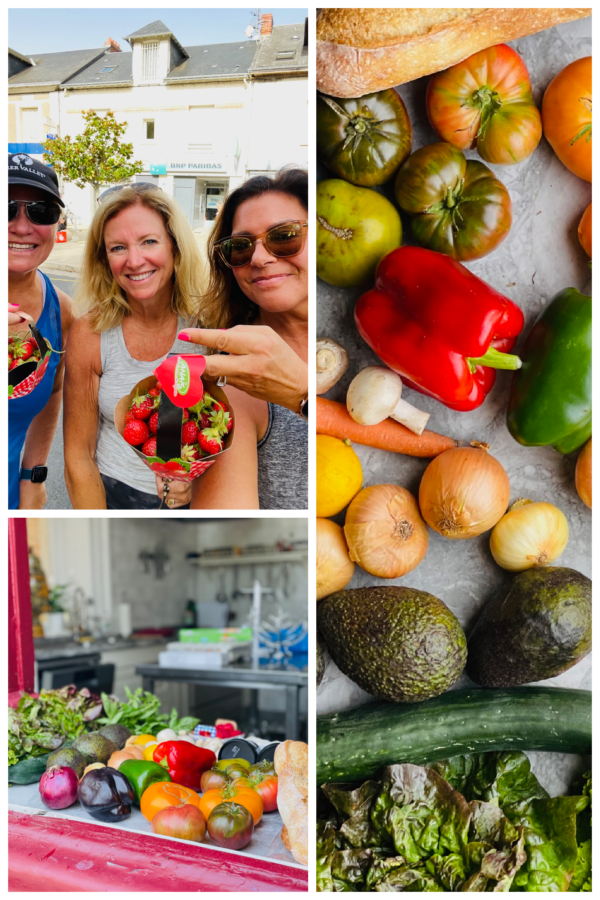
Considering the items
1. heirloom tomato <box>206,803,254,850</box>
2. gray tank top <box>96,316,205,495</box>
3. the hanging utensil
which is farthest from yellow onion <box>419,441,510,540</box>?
the hanging utensil

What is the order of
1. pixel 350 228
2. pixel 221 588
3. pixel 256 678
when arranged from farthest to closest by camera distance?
pixel 221 588, pixel 256 678, pixel 350 228

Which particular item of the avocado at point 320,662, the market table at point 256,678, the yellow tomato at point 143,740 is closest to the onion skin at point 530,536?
the avocado at point 320,662

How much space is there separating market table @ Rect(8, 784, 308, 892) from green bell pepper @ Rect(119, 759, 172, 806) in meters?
0.06

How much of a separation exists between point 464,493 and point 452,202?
56 centimetres

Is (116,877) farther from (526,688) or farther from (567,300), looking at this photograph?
(567,300)

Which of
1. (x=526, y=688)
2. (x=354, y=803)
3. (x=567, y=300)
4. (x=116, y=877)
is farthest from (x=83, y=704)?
(x=567, y=300)

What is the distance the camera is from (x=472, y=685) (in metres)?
1.28

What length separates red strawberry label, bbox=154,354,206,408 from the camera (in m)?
1.08

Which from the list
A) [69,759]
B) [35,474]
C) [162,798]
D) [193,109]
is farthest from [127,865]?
[193,109]

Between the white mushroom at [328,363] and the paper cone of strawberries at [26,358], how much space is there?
495 millimetres

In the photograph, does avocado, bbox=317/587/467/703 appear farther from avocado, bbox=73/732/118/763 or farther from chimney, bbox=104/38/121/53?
chimney, bbox=104/38/121/53

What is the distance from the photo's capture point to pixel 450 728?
1.21 m

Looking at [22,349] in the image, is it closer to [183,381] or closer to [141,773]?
[183,381]

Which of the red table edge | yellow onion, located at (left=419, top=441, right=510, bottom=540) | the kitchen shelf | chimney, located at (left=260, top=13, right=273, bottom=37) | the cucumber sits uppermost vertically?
chimney, located at (left=260, top=13, right=273, bottom=37)
